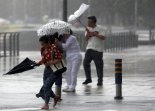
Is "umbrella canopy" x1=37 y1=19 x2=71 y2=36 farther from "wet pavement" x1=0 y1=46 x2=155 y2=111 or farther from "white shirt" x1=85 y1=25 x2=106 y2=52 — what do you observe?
"white shirt" x1=85 y1=25 x2=106 y2=52

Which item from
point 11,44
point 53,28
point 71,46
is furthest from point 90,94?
point 11,44

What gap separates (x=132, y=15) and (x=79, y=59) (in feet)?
194

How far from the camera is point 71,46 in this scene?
1973 centimetres

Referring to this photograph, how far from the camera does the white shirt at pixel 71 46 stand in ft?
63.9

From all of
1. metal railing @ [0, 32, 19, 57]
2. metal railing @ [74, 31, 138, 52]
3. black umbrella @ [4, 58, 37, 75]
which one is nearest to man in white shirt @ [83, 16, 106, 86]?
black umbrella @ [4, 58, 37, 75]

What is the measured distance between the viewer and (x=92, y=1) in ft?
232

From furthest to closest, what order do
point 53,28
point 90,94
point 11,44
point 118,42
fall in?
point 118,42
point 11,44
point 90,94
point 53,28

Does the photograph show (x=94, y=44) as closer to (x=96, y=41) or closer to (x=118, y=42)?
(x=96, y=41)

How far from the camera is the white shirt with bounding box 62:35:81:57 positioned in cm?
1948

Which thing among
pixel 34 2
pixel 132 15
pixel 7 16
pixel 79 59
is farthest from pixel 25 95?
pixel 7 16

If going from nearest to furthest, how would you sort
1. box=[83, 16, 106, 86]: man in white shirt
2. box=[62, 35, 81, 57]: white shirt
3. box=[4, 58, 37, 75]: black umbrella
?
box=[4, 58, 37, 75]: black umbrella < box=[62, 35, 81, 57]: white shirt < box=[83, 16, 106, 86]: man in white shirt

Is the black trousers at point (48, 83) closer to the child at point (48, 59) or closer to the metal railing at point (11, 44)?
the child at point (48, 59)

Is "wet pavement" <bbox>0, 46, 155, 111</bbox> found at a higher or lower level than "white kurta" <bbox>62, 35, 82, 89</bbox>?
lower

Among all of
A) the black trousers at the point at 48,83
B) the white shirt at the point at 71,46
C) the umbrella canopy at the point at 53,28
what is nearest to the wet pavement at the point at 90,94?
the black trousers at the point at 48,83
